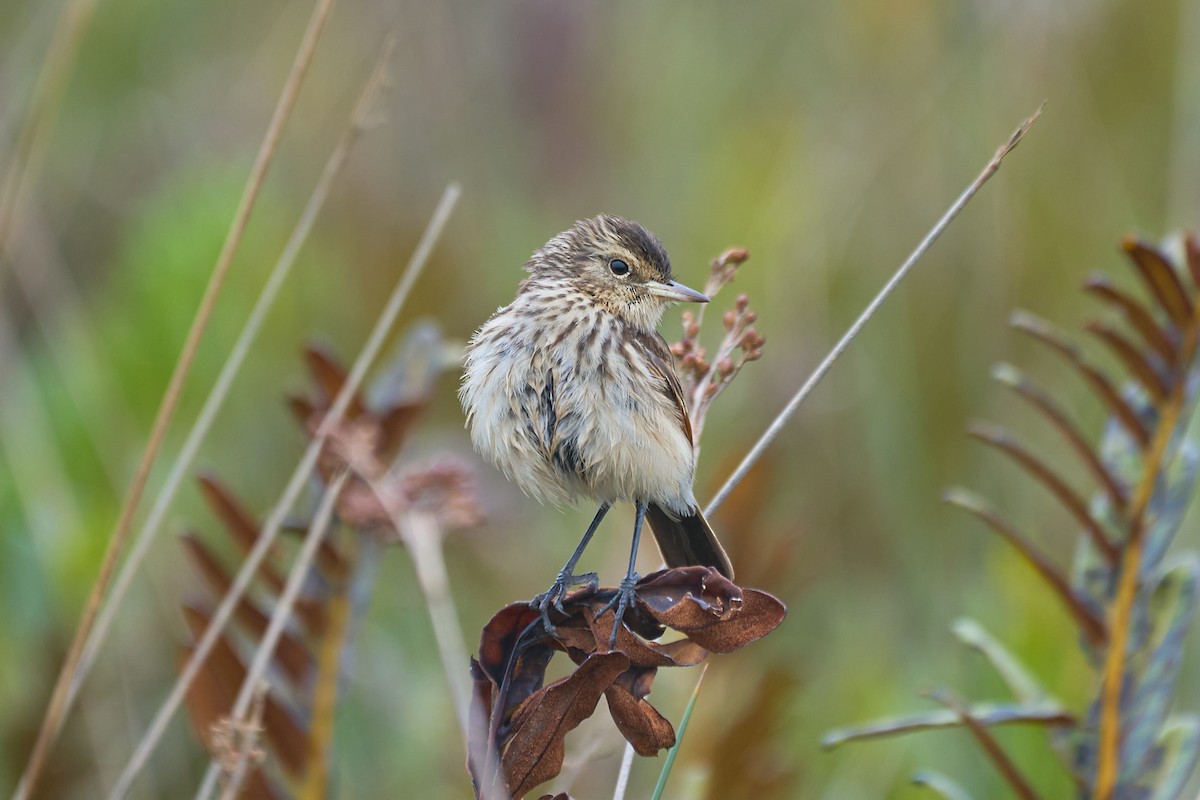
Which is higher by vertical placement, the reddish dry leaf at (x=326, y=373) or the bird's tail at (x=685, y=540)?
the bird's tail at (x=685, y=540)

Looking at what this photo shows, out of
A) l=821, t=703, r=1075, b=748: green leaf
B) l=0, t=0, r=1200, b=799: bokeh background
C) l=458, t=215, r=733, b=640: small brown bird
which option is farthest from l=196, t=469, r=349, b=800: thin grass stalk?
l=0, t=0, r=1200, b=799: bokeh background

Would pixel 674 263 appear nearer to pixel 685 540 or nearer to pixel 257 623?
pixel 685 540

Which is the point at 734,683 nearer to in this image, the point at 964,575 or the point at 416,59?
the point at 964,575

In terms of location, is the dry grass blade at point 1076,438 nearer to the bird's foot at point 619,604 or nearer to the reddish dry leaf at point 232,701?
the bird's foot at point 619,604

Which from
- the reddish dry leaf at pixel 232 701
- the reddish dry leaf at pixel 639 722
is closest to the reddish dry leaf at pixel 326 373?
the reddish dry leaf at pixel 232 701

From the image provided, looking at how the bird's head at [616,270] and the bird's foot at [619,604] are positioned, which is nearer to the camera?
the bird's foot at [619,604]

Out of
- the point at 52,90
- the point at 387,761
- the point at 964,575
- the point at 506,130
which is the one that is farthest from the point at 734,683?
the point at 506,130

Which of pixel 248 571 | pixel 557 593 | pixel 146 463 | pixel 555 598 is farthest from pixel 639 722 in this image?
pixel 146 463
